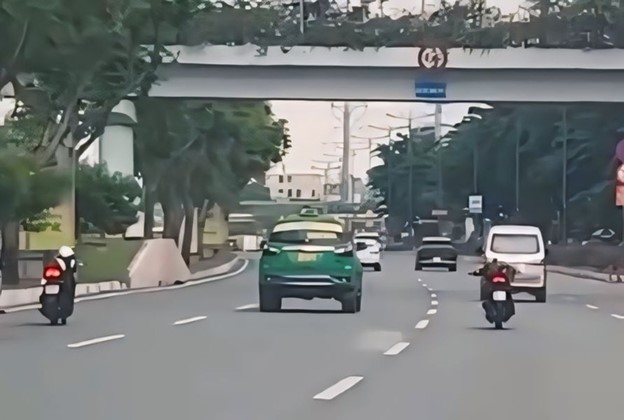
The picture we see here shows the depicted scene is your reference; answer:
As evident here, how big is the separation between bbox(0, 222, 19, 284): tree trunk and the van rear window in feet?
48.4

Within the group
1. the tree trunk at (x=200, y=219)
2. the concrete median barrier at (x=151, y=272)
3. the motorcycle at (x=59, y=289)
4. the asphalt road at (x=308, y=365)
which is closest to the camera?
the asphalt road at (x=308, y=365)

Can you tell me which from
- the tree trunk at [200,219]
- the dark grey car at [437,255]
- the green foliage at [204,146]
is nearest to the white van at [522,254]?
the green foliage at [204,146]

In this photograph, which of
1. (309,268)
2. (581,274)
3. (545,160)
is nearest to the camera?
(309,268)

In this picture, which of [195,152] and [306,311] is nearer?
[306,311]

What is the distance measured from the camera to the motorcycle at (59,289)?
24078 mm

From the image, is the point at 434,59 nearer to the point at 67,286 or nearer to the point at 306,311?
the point at 306,311

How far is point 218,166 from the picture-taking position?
218 feet

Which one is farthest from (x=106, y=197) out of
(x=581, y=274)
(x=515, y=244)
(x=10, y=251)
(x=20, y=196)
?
(x=515, y=244)

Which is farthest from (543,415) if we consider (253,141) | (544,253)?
(253,141)

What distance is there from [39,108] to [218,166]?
24.2m

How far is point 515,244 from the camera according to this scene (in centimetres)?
3506

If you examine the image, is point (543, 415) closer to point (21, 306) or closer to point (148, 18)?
point (21, 306)

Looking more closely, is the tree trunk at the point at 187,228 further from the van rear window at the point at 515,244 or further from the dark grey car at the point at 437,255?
the van rear window at the point at 515,244

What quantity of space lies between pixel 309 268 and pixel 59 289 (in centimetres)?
520
